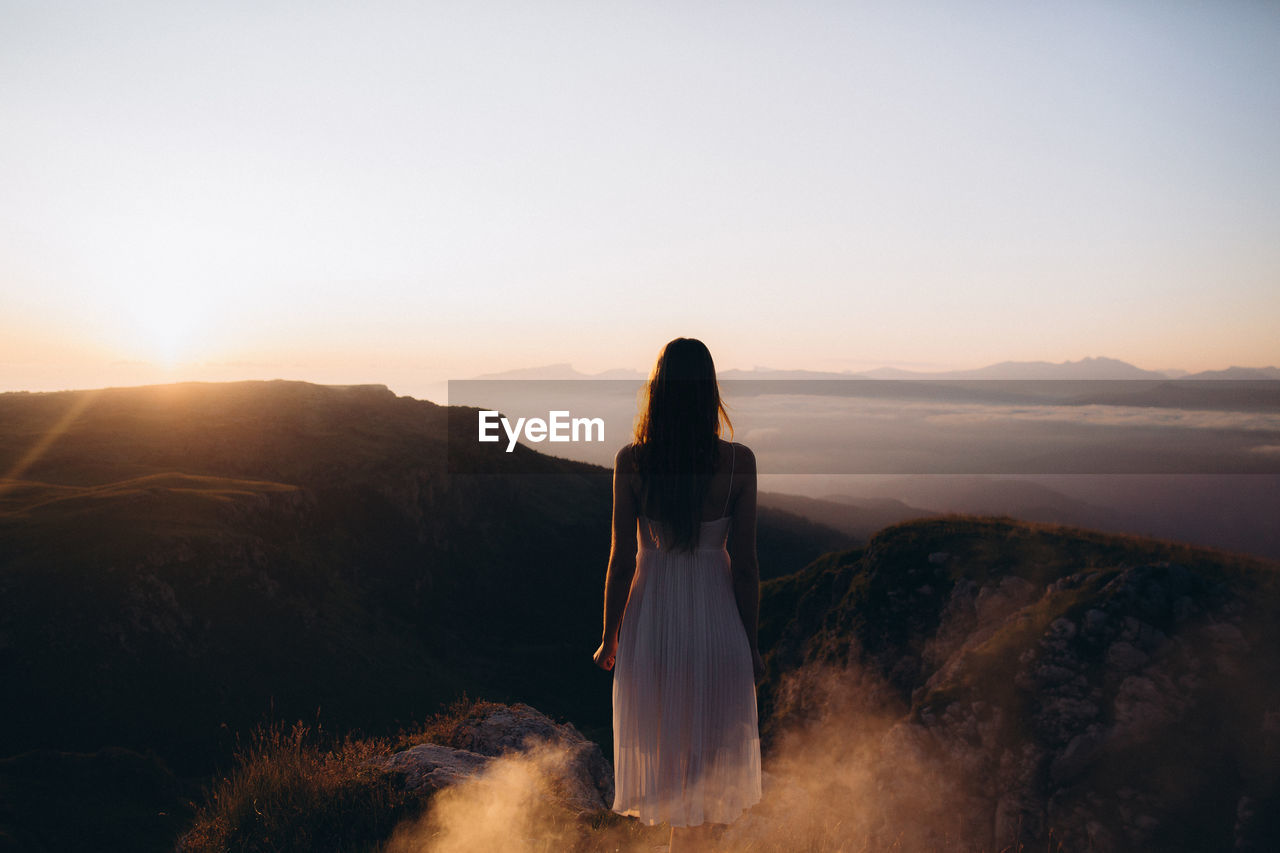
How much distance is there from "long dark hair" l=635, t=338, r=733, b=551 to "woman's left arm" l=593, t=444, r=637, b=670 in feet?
0.34

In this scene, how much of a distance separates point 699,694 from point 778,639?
62.3 feet

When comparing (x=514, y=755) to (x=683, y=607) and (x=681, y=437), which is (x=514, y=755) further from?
(x=681, y=437)

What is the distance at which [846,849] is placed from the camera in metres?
5.64

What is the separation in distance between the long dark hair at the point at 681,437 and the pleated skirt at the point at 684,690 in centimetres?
38

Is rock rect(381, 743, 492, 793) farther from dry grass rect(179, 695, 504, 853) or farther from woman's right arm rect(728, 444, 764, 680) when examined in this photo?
woman's right arm rect(728, 444, 764, 680)

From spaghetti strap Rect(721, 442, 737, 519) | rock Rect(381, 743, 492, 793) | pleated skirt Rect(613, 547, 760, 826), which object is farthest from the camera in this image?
rock Rect(381, 743, 492, 793)

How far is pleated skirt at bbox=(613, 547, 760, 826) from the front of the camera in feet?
13.9

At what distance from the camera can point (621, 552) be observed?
4.23 m

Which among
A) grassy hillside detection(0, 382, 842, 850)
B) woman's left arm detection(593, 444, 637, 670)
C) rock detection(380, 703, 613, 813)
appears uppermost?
woman's left arm detection(593, 444, 637, 670)

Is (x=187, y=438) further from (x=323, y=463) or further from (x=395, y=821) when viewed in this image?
(x=395, y=821)

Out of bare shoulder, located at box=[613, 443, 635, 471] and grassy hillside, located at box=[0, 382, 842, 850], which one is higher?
bare shoulder, located at box=[613, 443, 635, 471]

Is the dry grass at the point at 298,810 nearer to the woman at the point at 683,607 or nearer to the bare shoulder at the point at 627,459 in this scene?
the woman at the point at 683,607

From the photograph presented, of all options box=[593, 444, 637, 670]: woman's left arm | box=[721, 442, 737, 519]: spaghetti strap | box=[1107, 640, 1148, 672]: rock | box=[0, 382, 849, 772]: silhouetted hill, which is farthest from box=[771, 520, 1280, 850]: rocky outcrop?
box=[0, 382, 849, 772]: silhouetted hill

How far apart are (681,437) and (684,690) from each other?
1.60 m
